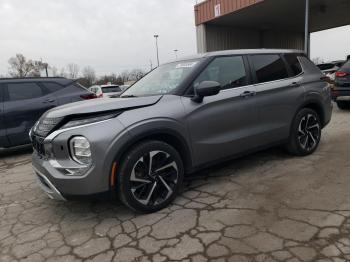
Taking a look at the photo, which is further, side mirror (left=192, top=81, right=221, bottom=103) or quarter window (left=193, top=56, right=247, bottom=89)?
quarter window (left=193, top=56, right=247, bottom=89)

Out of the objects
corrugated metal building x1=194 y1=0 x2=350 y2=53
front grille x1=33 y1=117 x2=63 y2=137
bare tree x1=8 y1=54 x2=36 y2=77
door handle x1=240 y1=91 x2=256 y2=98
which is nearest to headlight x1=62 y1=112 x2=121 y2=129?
front grille x1=33 y1=117 x2=63 y2=137

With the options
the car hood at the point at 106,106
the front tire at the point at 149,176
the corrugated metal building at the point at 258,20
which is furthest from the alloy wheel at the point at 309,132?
the corrugated metal building at the point at 258,20

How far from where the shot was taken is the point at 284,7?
52.2 feet

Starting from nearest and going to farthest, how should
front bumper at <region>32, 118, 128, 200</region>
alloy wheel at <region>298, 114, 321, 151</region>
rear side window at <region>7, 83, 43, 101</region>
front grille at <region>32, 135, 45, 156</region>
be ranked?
front bumper at <region>32, 118, 128, 200</region> < front grille at <region>32, 135, 45, 156</region> < alloy wheel at <region>298, 114, 321, 151</region> < rear side window at <region>7, 83, 43, 101</region>

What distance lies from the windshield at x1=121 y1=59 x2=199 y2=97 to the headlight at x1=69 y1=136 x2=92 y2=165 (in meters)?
1.14

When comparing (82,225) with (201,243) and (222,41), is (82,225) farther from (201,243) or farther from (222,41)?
(222,41)

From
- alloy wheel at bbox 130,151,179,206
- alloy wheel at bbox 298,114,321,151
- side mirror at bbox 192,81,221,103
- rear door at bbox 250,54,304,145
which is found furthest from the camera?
alloy wheel at bbox 298,114,321,151

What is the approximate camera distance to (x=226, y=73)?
395 centimetres

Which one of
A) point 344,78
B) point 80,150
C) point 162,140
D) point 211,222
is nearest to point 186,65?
point 162,140

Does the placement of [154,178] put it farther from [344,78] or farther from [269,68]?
[344,78]

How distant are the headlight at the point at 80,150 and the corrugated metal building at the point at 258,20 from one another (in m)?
12.8

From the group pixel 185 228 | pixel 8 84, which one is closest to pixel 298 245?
pixel 185 228

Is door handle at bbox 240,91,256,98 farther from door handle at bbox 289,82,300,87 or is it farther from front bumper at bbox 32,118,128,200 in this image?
front bumper at bbox 32,118,128,200

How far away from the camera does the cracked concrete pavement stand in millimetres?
2555
